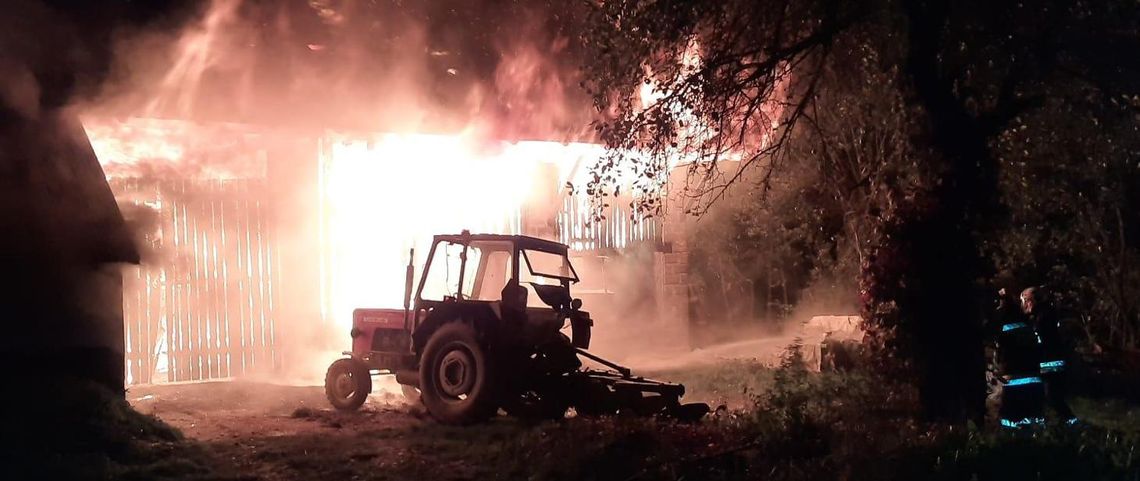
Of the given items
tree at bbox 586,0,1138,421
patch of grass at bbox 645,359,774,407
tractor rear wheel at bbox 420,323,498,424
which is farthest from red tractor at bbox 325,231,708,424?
patch of grass at bbox 645,359,774,407

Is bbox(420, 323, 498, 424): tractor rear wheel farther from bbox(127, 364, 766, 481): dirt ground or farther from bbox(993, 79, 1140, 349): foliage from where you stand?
bbox(993, 79, 1140, 349): foliage

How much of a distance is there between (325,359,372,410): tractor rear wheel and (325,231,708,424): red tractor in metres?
0.25

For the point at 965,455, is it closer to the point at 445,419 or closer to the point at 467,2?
the point at 445,419

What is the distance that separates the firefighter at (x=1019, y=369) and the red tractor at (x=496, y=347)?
10.0 ft

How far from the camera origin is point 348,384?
10.5 meters

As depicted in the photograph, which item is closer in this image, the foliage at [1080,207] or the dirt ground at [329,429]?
the dirt ground at [329,429]

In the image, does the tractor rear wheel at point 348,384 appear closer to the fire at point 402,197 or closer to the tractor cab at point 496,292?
the tractor cab at point 496,292

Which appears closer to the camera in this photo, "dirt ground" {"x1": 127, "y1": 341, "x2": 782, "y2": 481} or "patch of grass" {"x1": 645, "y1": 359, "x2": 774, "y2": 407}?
"dirt ground" {"x1": 127, "y1": 341, "x2": 782, "y2": 481}

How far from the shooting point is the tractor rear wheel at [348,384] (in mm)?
10430

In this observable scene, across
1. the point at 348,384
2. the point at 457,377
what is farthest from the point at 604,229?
the point at 457,377

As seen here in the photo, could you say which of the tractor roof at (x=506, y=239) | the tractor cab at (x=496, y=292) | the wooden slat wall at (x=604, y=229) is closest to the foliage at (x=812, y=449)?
the tractor cab at (x=496, y=292)

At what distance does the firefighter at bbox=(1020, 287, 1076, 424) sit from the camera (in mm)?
8773

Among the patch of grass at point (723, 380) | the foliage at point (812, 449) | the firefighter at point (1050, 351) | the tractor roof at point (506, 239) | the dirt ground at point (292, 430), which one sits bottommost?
the patch of grass at point (723, 380)

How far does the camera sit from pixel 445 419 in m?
9.27
